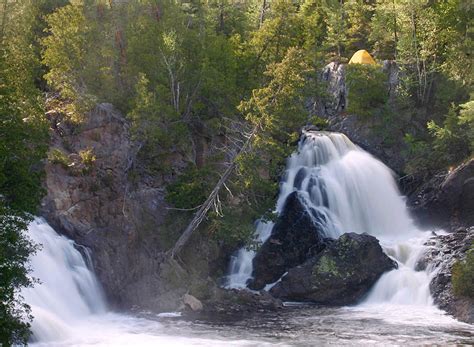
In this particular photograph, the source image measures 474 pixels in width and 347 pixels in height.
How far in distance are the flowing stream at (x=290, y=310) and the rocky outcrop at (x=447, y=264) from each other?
54 cm

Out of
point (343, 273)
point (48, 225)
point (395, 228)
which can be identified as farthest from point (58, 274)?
point (395, 228)

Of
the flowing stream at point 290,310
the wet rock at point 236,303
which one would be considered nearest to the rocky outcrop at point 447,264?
the flowing stream at point 290,310

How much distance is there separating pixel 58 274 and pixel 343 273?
48.5ft

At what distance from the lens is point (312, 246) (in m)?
34.4

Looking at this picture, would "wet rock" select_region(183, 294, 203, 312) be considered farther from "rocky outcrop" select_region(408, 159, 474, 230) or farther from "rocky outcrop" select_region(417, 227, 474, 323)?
"rocky outcrop" select_region(408, 159, 474, 230)

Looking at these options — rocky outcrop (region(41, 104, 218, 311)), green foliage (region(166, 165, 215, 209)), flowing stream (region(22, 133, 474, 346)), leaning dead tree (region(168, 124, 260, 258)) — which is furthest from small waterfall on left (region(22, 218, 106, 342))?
green foliage (region(166, 165, 215, 209))

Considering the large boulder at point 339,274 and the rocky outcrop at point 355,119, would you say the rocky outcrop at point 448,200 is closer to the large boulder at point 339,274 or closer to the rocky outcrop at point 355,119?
the rocky outcrop at point 355,119

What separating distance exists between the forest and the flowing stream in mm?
2528

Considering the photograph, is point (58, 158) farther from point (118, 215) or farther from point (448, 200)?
point (448, 200)

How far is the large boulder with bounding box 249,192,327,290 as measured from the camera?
110 ft

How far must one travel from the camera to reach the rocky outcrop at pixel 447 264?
2781cm

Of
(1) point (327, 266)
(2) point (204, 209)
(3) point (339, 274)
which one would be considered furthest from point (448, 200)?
(2) point (204, 209)

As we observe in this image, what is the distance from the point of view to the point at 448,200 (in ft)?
119

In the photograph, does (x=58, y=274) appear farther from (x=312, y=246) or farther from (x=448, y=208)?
(x=448, y=208)
